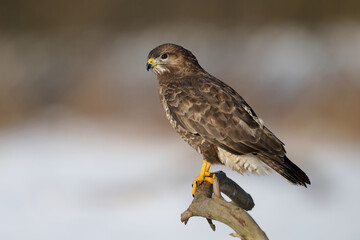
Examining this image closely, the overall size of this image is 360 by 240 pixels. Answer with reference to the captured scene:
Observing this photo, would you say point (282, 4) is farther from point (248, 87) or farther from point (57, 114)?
point (57, 114)

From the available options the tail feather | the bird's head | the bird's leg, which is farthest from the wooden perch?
the bird's head

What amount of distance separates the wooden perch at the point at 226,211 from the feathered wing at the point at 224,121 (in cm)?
28

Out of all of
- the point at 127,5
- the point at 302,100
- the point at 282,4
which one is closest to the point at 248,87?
the point at 302,100

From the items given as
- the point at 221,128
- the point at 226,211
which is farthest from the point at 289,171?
the point at 226,211

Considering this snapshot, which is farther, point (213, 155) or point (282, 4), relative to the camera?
point (282, 4)

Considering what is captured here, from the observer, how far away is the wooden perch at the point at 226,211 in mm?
3100

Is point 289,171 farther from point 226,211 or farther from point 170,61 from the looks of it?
point 170,61

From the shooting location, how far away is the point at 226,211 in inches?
128

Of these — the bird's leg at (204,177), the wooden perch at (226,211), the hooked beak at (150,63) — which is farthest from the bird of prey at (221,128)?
the wooden perch at (226,211)

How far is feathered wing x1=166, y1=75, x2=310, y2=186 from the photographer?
159 inches

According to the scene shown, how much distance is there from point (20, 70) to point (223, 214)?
7706 mm

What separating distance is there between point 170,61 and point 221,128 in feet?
2.30

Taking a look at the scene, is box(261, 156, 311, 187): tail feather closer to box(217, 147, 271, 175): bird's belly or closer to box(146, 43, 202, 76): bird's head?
box(217, 147, 271, 175): bird's belly

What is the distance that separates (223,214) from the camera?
3.26 metres
